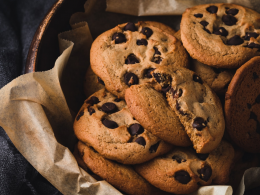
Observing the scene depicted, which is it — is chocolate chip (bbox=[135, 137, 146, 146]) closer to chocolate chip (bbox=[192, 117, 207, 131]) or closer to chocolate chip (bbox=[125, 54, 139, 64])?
chocolate chip (bbox=[192, 117, 207, 131])

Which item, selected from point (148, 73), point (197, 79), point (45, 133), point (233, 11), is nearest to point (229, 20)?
point (233, 11)

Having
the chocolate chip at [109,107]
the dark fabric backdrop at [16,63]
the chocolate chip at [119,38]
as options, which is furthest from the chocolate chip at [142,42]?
the dark fabric backdrop at [16,63]

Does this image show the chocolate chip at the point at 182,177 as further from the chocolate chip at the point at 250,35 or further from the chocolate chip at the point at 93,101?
the chocolate chip at the point at 250,35

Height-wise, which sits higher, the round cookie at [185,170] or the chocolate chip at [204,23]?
the chocolate chip at [204,23]

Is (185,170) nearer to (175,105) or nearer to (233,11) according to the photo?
(175,105)

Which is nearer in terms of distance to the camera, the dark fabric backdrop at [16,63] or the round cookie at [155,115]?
the round cookie at [155,115]

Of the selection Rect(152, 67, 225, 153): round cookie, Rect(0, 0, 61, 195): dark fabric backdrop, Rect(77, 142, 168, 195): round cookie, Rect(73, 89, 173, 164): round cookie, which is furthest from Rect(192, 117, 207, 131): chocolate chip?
Rect(0, 0, 61, 195): dark fabric backdrop
